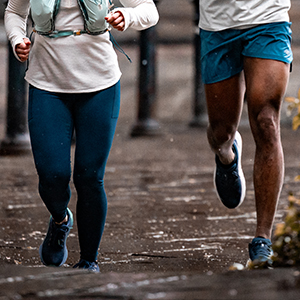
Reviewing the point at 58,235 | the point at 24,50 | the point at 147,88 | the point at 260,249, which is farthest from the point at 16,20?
the point at 147,88

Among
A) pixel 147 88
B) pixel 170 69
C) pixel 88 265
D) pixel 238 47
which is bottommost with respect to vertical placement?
pixel 170 69

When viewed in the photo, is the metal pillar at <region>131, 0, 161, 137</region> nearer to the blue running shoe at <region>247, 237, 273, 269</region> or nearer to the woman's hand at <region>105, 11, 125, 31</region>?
the blue running shoe at <region>247, 237, 273, 269</region>

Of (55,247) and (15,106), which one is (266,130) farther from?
(15,106)

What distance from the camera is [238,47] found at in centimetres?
368

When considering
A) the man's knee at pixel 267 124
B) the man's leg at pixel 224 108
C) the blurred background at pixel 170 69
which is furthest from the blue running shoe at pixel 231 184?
the blurred background at pixel 170 69

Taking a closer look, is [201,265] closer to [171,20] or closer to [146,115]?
[146,115]

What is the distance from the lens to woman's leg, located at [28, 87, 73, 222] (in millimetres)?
3240

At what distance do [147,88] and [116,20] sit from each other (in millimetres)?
7546

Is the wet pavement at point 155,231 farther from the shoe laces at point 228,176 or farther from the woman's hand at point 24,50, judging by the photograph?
the woman's hand at point 24,50

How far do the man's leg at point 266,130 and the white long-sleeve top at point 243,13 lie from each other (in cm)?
23

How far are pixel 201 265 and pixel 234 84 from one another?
1042 mm

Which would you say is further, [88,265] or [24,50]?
[88,265]

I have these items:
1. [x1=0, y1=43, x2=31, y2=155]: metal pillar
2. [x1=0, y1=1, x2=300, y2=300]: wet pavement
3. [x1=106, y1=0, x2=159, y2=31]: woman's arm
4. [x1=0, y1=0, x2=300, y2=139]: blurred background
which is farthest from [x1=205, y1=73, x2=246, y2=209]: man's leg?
[x1=0, y1=0, x2=300, y2=139]: blurred background

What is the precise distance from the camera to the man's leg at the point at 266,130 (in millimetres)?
3438
